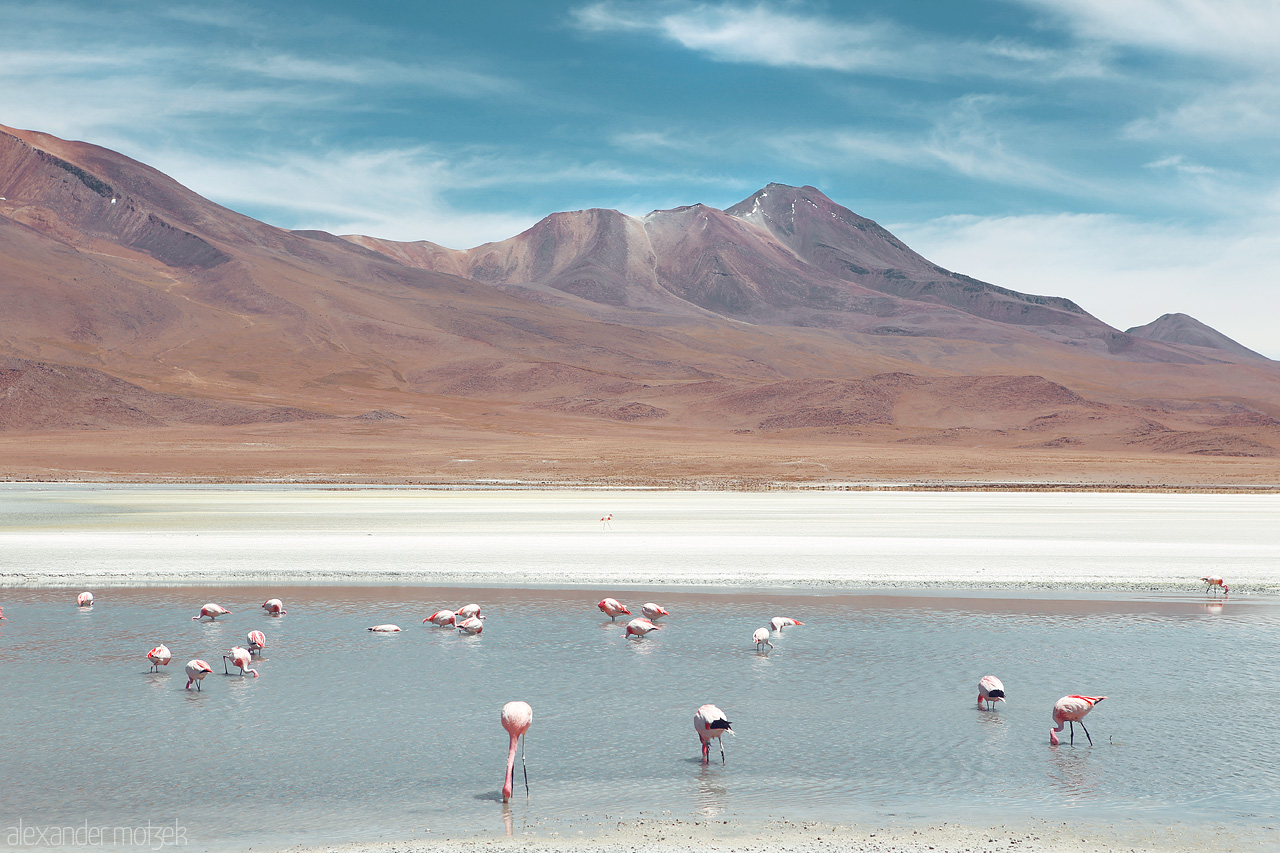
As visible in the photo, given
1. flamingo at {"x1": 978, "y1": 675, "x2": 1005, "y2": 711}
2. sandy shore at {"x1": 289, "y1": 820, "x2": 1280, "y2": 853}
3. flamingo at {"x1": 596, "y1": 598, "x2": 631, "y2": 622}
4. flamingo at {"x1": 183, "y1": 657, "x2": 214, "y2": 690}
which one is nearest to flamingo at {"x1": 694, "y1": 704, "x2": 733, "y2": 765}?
sandy shore at {"x1": 289, "y1": 820, "x2": 1280, "y2": 853}

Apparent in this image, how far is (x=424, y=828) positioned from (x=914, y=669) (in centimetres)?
636

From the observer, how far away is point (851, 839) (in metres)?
6.71

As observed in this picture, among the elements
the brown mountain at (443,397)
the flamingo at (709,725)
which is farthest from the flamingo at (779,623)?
the brown mountain at (443,397)

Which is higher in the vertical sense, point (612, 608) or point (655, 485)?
point (655, 485)

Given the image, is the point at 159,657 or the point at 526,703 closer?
the point at 526,703

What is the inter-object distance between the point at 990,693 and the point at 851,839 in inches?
140

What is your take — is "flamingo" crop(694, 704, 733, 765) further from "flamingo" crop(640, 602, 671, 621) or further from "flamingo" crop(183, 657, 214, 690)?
"flamingo" crop(640, 602, 671, 621)

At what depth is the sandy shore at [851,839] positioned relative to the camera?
657cm

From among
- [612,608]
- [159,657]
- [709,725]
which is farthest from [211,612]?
[709,725]

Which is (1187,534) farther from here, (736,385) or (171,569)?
(736,385)

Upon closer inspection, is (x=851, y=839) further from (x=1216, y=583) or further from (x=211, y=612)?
(x=1216, y=583)

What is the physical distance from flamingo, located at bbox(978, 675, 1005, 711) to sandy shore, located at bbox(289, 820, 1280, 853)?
266 cm

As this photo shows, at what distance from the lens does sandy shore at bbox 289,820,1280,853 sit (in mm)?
6566

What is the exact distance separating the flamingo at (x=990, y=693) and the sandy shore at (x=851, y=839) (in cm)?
266
